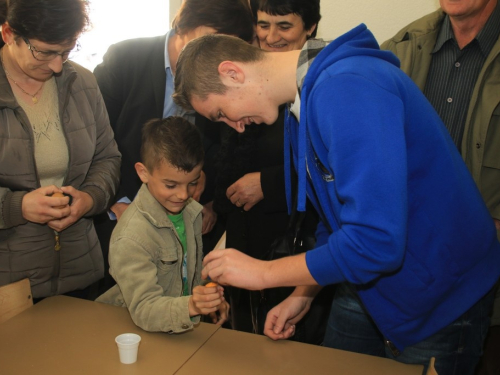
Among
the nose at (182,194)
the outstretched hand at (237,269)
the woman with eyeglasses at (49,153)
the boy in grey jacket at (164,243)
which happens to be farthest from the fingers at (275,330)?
the woman with eyeglasses at (49,153)

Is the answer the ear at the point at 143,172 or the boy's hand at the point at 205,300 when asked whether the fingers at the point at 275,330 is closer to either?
the boy's hand at the point at 205,300

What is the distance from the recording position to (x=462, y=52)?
7.57 feet

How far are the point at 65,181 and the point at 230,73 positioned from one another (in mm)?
949

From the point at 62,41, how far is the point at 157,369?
109cm

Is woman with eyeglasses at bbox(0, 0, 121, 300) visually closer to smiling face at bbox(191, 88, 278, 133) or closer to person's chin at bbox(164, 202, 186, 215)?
person's chin at bbox(164, 202, 186, 215)

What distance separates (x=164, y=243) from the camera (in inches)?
71.5

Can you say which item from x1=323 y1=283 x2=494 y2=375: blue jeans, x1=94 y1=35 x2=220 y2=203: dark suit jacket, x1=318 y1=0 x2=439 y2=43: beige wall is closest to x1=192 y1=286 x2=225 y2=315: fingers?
x1=323 y1=283 x2=494 y2=375: blue jeans

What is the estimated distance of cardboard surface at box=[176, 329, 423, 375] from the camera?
145 cm

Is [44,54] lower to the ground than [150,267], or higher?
higher

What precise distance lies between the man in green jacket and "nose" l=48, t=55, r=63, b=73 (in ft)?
4.78

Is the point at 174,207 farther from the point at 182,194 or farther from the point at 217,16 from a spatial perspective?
the point at 217,16

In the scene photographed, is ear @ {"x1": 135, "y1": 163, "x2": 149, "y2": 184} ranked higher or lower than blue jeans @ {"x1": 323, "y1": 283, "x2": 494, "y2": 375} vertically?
higher

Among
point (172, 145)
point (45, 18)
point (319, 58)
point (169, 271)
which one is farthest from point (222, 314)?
point (45, 18)

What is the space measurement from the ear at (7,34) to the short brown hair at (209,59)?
2.32ft
